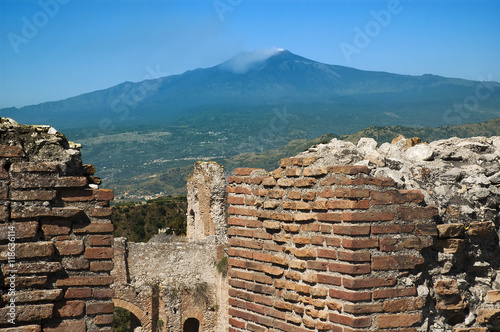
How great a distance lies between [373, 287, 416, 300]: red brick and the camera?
4203 mm

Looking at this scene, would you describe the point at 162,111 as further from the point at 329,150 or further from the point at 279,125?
the point at 329,150

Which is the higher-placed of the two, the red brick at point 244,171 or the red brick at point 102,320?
the red brick at point 244,171

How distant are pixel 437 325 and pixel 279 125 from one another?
366 feet

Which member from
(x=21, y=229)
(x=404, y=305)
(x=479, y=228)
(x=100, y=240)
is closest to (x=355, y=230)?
(x=404, y=305)

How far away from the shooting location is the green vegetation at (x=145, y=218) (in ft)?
109

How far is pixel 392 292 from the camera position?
14.0ft

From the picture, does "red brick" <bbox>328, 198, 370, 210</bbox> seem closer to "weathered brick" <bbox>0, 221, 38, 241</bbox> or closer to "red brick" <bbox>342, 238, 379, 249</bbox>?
"red brick" <bbox>342, 238, 379, 249</bbox>

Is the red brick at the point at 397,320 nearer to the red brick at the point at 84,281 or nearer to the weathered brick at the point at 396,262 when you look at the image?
the weathered brick at the point at 396,262

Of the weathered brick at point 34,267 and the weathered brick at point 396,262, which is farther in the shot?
the weathered brick at point 396,262

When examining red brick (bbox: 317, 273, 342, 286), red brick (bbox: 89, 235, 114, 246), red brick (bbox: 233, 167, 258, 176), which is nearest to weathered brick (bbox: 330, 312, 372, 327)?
red brick (bbox: 317, 273, 342, 286)

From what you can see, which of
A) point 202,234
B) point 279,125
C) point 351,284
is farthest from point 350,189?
point 279,125

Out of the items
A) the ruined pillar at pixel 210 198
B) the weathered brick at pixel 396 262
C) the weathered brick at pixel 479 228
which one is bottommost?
the ruined pillar at pixel 210 198

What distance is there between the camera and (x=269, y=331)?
478cm

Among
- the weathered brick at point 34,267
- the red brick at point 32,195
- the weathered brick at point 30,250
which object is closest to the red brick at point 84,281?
the weathered brick at point 34,267
